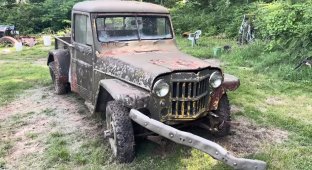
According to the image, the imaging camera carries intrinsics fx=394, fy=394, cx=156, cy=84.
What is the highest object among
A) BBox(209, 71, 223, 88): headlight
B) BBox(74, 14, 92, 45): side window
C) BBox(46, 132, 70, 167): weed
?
BBox(74, 14, 92, 45): side window

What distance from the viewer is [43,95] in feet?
26.1

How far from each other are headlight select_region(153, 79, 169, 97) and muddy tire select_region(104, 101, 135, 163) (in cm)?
51

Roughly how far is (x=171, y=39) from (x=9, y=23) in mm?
15545

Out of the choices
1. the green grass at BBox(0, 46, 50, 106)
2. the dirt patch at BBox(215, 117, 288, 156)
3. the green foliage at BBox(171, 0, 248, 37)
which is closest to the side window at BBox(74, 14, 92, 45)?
the green grass at BBox(0, 46, 50, 106)

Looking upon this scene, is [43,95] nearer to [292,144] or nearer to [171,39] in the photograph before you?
[171,39]

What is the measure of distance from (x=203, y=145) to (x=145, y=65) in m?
1.50

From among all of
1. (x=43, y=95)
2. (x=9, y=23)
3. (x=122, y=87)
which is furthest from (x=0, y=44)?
(x=122, y=87)

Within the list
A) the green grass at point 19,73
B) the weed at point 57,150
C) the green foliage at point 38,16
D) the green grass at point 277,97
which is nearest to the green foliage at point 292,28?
the green grass at point 277,97

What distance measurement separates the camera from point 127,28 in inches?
233

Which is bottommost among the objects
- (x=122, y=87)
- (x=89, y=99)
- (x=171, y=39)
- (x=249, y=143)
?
(x=249, y=143)

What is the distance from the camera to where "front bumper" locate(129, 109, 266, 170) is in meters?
3.66

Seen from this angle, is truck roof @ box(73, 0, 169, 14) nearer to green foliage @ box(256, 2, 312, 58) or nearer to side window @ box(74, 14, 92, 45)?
side window @ box(74, 14, 92, 45)

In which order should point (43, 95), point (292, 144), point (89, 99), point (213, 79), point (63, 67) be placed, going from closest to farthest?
point (213, 79)
point (292, 144)
point (89, 99)
point (63, 67)
point (43, 95)

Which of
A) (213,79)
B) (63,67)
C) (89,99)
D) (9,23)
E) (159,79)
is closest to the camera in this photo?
(159,79)
